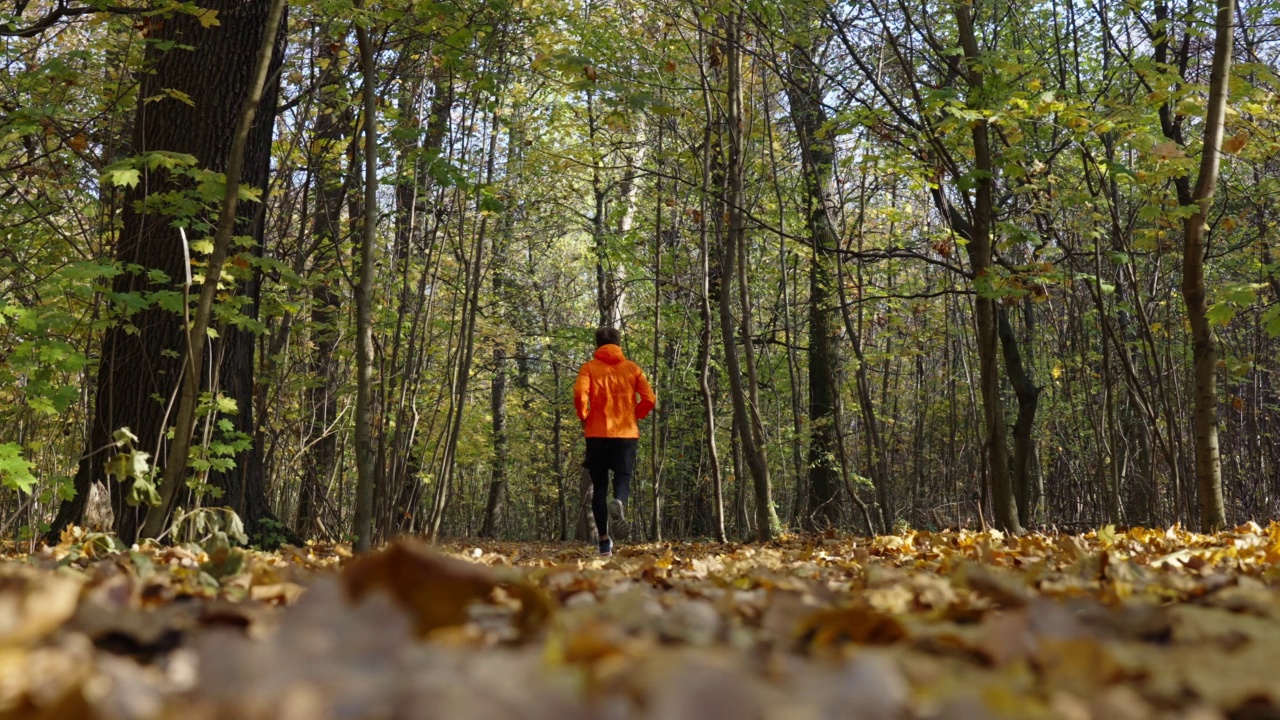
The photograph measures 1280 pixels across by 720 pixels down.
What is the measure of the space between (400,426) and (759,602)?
4810 millimetres

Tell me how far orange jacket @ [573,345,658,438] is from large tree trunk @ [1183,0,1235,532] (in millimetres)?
3909

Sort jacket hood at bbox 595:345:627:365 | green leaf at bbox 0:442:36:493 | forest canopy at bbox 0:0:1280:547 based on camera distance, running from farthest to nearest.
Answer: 1. jacket hood at bbox 595:345:627:365
2. forest canopy at bbox 0:0:1280:547
3. green leaf at bbox 0:442:36:493

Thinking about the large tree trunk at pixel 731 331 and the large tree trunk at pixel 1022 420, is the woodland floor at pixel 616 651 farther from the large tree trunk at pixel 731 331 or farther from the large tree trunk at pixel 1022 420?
the large tree trunk at pixel 1022 420

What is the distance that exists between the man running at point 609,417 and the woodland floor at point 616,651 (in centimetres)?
540

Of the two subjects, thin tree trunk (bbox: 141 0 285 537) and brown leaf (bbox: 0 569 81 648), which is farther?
thin tree trunk (bbox: 141 0 285 537)

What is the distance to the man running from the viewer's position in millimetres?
7242

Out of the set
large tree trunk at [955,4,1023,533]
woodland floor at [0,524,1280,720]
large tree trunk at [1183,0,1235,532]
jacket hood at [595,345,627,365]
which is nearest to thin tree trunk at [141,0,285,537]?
woodland floor at [0,524,1280,720]

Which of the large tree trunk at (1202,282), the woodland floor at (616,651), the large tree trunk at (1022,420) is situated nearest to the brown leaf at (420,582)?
the woodland floor at (616,651)

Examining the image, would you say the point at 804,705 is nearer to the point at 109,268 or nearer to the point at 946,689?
the point at 946,689

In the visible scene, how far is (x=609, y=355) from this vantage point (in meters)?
7.55

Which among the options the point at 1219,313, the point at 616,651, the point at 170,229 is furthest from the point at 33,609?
the point at 1219,313

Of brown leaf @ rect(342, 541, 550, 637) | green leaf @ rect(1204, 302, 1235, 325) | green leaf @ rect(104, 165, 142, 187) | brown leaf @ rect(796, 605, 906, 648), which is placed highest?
green leaf @ rect(104, 165, 142, 187)

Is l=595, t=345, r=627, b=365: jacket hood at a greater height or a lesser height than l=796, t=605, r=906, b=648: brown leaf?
greater

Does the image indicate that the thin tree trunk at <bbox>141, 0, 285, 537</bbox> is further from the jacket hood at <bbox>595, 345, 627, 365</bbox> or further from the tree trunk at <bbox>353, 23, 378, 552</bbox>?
the jacket hood at <bbox>595, 345, 627, 365</bbox>
